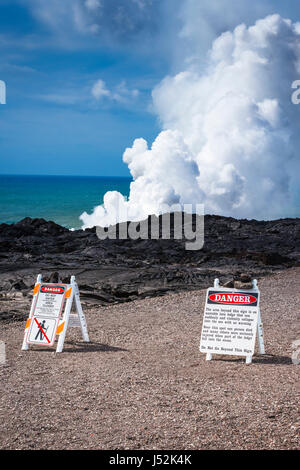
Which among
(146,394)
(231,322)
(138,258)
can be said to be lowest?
(146,394)

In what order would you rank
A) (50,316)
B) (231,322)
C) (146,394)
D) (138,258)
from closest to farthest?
(146,394)
(231,322)
(50,316)
(138,258)

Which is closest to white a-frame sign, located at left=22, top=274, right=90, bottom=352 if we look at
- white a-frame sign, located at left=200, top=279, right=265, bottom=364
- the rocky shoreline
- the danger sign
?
the danger sign

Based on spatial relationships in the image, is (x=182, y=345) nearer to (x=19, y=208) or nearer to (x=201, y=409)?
(x=201, y=409)

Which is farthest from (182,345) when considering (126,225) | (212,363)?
(126,225)

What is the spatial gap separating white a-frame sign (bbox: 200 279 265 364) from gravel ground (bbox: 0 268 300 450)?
22cm

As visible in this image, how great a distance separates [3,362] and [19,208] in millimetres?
73878

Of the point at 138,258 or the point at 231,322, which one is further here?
the point at 138,258

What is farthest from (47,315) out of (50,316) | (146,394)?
(146,394)

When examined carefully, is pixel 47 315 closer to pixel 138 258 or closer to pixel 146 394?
pixel 146 394

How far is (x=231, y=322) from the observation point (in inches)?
297

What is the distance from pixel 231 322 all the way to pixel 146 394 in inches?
79.3

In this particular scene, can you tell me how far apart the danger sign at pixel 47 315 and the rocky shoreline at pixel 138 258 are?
5.88ft

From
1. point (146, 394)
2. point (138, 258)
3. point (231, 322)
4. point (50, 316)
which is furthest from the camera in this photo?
point (138, 258)
